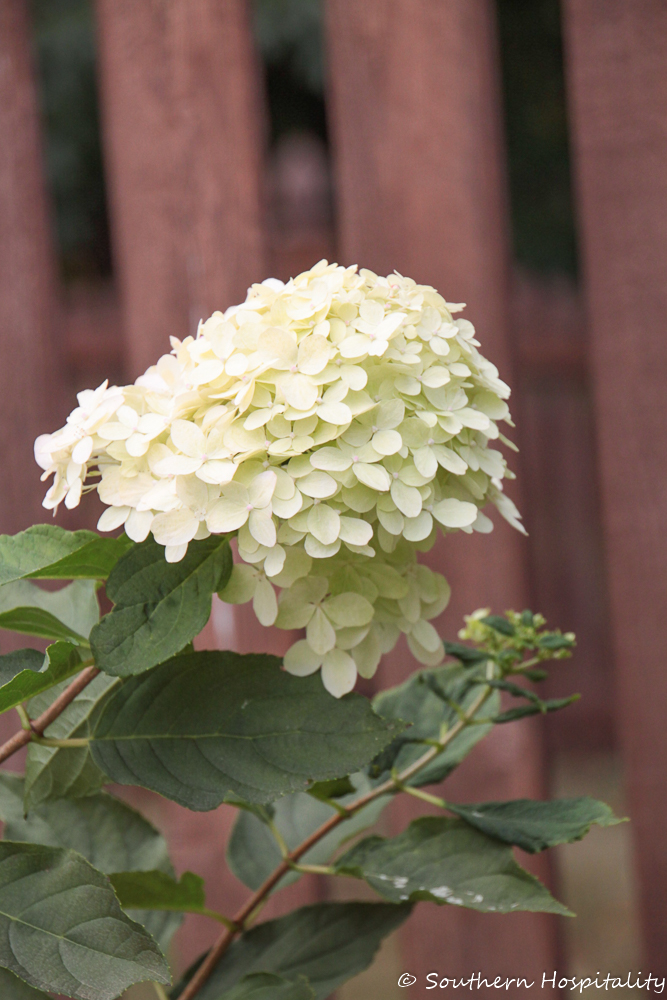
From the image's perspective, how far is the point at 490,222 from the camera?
1.16 metres

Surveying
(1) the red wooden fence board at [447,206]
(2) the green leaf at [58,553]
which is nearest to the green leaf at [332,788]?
(2) the green leaf at [58,553]

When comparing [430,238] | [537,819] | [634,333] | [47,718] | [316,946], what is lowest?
[316,946]

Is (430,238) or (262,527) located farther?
(430,238)

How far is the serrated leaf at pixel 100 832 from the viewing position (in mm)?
659

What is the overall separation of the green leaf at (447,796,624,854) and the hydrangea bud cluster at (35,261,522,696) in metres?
0.15

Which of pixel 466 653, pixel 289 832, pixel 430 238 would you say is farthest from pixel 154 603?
pixel 430 238

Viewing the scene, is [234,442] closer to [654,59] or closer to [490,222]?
[490,222]

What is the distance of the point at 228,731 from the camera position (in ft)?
1.67

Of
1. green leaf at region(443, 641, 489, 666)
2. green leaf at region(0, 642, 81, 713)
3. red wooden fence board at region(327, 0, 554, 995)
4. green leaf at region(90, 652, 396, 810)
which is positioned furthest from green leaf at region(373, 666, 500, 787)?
red wooden fence board at region(327, 0, 554, 995)

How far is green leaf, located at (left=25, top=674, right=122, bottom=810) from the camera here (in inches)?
21.7

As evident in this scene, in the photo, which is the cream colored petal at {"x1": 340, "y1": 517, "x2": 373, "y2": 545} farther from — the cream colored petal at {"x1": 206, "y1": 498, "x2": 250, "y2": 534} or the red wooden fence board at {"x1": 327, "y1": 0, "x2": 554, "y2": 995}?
the red wooden fence board at {"x1": 327, "y1": 0, "x2": 554, "y2": 995}

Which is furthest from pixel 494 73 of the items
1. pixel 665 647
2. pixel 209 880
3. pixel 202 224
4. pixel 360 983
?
pixel 360 983

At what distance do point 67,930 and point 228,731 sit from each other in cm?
13

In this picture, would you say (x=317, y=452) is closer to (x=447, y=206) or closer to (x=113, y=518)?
(x=113, y=518)
